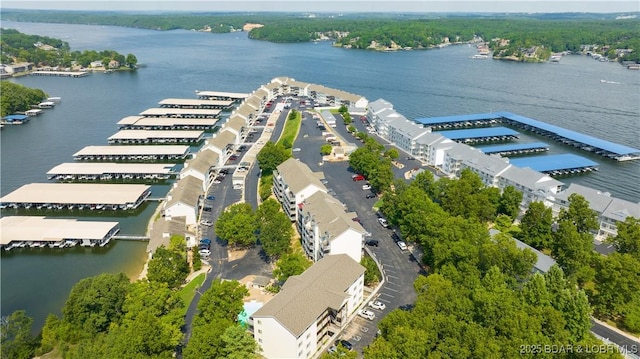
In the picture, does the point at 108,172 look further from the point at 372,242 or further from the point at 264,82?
the point at 264,82

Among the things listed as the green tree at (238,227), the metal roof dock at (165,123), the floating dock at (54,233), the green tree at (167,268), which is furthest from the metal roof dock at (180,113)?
the green tree at (167,268)

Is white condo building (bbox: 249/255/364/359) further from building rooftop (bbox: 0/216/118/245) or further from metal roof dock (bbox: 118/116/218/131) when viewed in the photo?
metal roof dock (bbox: 118/116/218/131)

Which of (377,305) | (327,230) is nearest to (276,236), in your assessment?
(327,230)

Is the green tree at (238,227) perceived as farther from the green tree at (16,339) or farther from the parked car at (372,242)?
the green tree at (16,339)

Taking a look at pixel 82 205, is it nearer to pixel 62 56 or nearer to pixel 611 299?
pixel 611 299

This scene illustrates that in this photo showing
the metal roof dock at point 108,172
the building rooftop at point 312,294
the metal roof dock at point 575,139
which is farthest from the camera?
the metal roof dock at point 575,139

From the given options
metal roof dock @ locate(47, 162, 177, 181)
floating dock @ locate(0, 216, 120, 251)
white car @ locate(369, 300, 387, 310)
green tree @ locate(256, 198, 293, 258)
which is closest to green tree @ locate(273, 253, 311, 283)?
green tree @ locate(256, 198, 293, 258)

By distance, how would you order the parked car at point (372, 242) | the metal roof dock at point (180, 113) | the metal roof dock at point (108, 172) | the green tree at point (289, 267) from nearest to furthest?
the green tree at point (289, 267), the parked car at point (372, 242), the metal roof dock at point (108, 172), the metal roof dock at point (180, 113)
